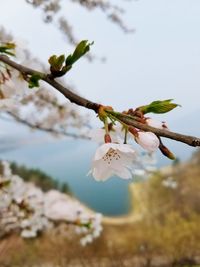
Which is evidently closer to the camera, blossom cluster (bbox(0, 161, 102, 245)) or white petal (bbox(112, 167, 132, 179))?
white petal (bbox(112, 167, 132, 179))

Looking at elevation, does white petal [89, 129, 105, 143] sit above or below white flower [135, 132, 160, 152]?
below

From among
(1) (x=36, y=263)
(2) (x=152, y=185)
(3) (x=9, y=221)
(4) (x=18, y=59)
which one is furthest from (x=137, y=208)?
(4) (x=18, y=59)

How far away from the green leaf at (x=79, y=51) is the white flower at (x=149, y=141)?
9cm

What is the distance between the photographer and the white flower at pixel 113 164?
488mm

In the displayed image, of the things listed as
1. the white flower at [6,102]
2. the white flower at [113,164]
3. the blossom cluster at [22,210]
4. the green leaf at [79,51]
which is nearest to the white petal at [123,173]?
the white flower at [113,164]

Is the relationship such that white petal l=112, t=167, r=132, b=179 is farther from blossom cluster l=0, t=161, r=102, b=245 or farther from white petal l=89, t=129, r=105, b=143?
blossom cluster l=0, t=161, r=102, b=245

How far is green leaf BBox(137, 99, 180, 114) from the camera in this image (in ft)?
1.64

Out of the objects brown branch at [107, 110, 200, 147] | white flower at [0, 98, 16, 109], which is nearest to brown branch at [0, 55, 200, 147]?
brown branch at [107, 110, 200, 147]

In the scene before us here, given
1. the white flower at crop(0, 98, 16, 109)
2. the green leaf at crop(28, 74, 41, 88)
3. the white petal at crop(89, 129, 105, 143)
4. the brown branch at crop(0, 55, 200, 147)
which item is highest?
the brown branch at crop(0, 55, 200, 147)

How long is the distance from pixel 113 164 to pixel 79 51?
103mm

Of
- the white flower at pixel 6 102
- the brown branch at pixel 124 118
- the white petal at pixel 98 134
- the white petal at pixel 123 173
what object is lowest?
the white flower at pixel 6 102

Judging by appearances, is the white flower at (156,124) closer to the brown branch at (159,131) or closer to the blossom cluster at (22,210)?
the brown branch at (159,131)

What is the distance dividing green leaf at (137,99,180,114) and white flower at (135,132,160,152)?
49mm

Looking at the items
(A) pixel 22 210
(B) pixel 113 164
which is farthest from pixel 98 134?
(A) pixel 22 210
